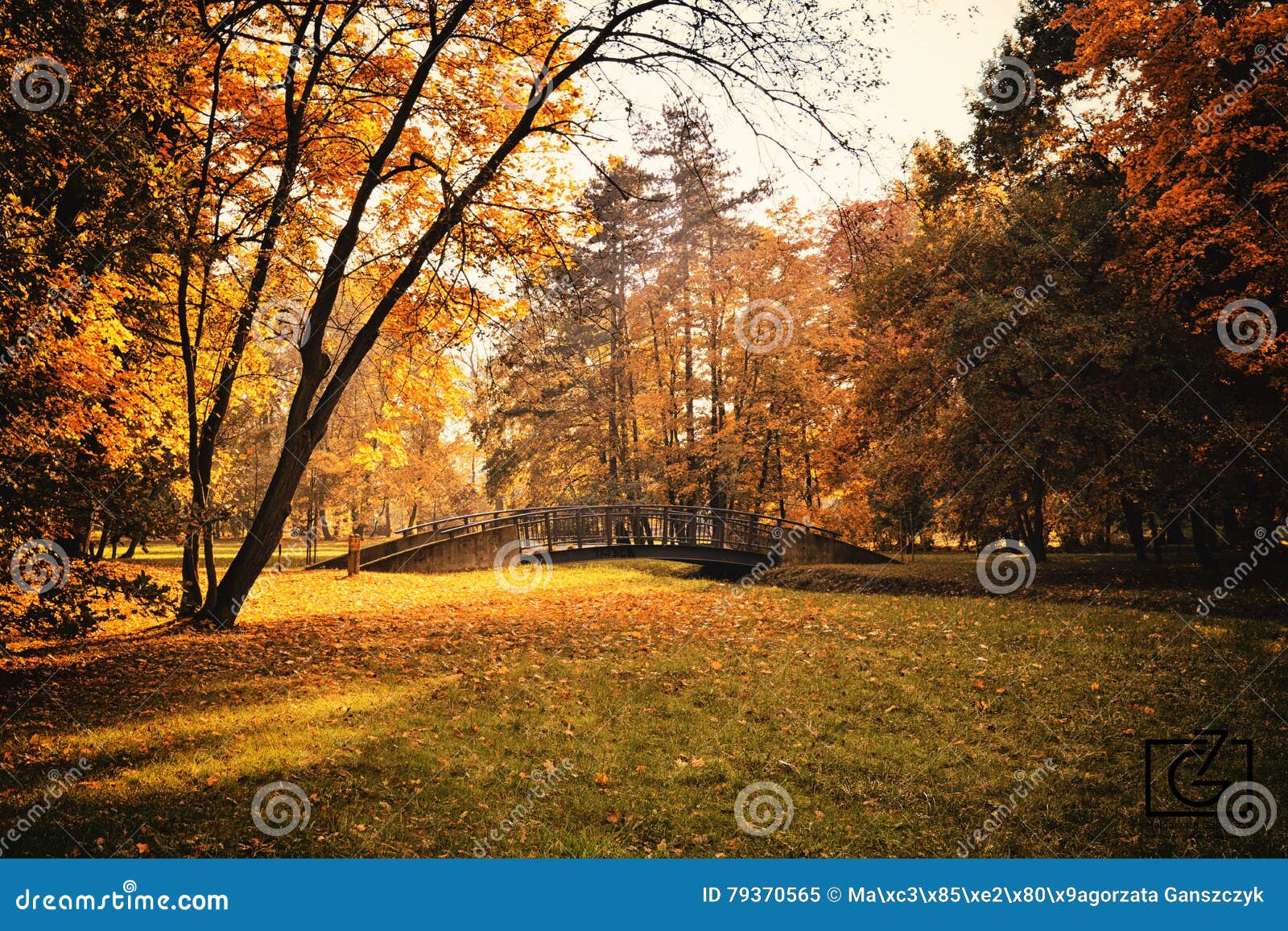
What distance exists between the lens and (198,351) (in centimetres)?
1238

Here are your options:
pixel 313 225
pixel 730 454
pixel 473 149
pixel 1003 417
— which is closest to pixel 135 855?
pixel 313 225

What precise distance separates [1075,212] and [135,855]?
1812cm
